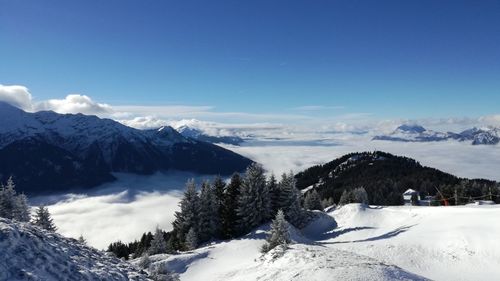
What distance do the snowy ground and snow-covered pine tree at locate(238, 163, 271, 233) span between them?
2.75m

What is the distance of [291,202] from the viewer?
60.3m

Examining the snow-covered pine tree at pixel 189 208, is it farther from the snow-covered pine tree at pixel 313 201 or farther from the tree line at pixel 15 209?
the snow-covered pine tree at pixel 313 201

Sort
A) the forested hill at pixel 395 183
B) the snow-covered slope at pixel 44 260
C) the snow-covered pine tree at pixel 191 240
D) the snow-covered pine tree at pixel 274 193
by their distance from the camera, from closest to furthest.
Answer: the snow-covered slope at pixel 44 260 → the snow-covered pine tree at pixel 191 240 → the snow-covered pine tree at pixel 274 193 → the forested hill at pixel 395 183

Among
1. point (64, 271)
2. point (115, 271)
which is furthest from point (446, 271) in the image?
point (64, 271)

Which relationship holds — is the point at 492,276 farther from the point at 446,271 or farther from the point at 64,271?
the point at 64,271

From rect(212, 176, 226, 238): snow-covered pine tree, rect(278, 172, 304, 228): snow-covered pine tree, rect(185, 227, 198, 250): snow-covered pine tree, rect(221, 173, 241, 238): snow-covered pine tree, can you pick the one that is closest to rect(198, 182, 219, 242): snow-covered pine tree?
rect(212, 176, 226, 238): snow-covered pine tree

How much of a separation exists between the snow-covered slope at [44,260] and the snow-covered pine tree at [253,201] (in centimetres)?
3719

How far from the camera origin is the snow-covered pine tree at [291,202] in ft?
197

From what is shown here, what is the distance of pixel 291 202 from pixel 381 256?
24.4m

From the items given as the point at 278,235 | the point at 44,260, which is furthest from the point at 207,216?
the point at 44,260

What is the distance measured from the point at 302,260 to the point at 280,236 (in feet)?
39.3

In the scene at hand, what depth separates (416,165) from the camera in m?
197


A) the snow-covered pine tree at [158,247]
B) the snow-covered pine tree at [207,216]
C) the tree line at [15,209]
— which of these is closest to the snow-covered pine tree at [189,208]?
the snow-covered pine tree at [207,216]

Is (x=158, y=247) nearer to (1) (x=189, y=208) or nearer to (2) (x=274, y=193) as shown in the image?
(1) (x=189, y=208)
